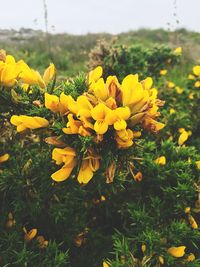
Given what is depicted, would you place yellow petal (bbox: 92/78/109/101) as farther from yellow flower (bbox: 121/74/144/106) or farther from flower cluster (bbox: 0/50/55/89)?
flower cluster (bbox: 0/50/55/89)

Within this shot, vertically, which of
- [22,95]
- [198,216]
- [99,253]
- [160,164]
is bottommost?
[99,253]

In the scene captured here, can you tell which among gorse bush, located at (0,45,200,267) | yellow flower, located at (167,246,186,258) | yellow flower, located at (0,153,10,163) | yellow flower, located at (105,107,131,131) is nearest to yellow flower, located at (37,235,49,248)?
gorse bush, located at (0,45,200,267)

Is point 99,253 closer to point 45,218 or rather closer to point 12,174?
point 45,218

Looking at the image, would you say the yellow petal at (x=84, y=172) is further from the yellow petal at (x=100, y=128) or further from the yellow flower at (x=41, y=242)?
the yellow flower at (x=41, y=242)

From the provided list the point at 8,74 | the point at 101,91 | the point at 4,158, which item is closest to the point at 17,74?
the point at 8,74

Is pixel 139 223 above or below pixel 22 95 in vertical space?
below

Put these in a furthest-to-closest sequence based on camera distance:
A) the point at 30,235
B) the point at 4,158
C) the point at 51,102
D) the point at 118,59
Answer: the point at 118,59
the point at 4,158
the point at 30,235
the point at 51,102

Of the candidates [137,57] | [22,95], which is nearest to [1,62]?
[22,95]

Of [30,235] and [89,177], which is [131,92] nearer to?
[89,177]
